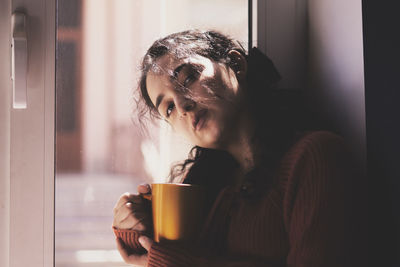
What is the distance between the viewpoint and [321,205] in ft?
1.86

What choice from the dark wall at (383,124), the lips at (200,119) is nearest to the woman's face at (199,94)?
the lips at (200,119)

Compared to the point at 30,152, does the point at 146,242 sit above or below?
below

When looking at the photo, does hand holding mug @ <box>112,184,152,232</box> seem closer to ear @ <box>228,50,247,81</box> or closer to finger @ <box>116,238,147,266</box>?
finger @ <box>116,238,147,266</box>

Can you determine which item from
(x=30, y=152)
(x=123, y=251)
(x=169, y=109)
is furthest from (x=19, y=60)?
(x=123, y=251)

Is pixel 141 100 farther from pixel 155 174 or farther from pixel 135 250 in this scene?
pixel 135 250

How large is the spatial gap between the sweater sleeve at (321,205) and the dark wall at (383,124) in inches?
1.7

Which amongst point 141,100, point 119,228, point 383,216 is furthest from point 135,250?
point 383,216

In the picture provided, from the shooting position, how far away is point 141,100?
852mm

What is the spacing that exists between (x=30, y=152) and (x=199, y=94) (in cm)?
37

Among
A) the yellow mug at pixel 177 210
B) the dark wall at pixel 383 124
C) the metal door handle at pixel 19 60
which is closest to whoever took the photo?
the dark wall at pixel 383 124

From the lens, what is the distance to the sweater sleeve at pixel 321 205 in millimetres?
560

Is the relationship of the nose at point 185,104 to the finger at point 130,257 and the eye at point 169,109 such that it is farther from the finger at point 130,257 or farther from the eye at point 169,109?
the finger at point 130,257

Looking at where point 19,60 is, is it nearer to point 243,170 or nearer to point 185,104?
point 185,104

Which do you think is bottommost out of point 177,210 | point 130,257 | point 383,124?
point 130,257
